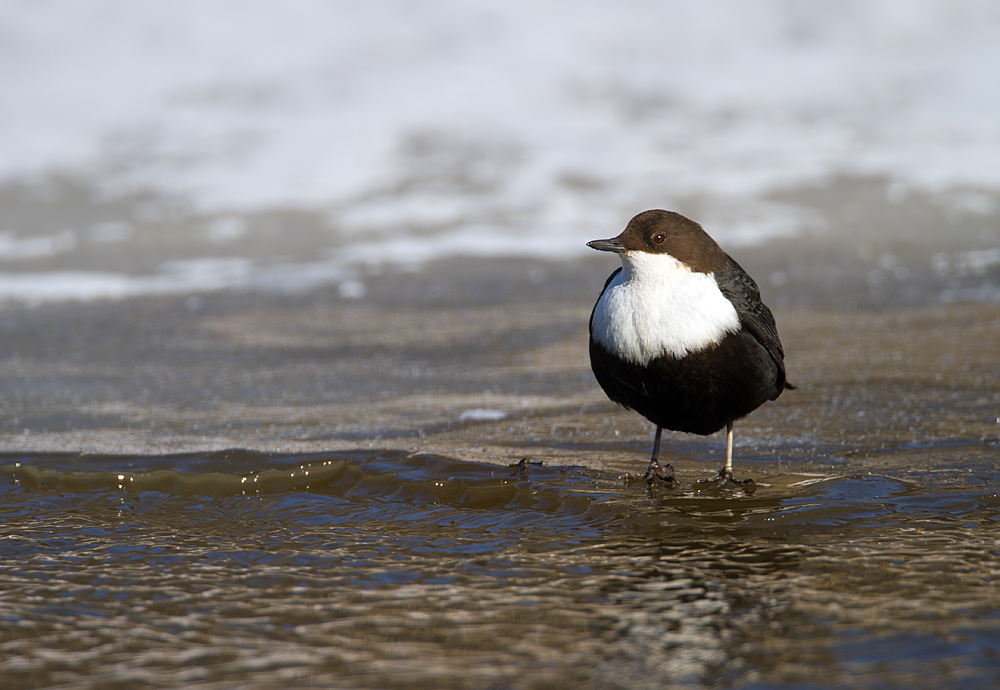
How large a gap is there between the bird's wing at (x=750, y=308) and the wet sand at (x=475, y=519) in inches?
19.2

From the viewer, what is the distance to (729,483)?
146 inches

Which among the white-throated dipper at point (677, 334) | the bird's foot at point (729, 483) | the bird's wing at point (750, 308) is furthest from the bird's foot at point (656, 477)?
the bird's wing at point (750, 308)

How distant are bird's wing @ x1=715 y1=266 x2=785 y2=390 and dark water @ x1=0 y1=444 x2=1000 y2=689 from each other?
0.51 m

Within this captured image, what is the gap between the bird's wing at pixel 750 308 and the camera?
12.6ft

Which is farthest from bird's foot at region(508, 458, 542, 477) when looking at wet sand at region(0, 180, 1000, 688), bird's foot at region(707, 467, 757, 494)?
bird's foot at region(707, 467, 757, 494)

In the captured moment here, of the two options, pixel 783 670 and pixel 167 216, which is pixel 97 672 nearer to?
pixel 783 670

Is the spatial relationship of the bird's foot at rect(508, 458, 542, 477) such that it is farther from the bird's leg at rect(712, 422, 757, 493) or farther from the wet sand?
the bird's leg at rect(712, 422, 757, 493)

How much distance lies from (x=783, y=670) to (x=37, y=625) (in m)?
1.84

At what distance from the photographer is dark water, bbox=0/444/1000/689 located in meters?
2.27

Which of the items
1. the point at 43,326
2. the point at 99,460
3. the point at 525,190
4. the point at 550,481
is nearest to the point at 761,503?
the point at 550,481

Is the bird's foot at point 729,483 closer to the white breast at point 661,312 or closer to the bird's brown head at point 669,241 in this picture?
the white breast at point 661,312

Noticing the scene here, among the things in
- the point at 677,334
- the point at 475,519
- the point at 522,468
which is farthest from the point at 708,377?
the point at 475,519

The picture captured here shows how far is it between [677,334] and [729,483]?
23.2 inches

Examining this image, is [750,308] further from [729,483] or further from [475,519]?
[475,519]
